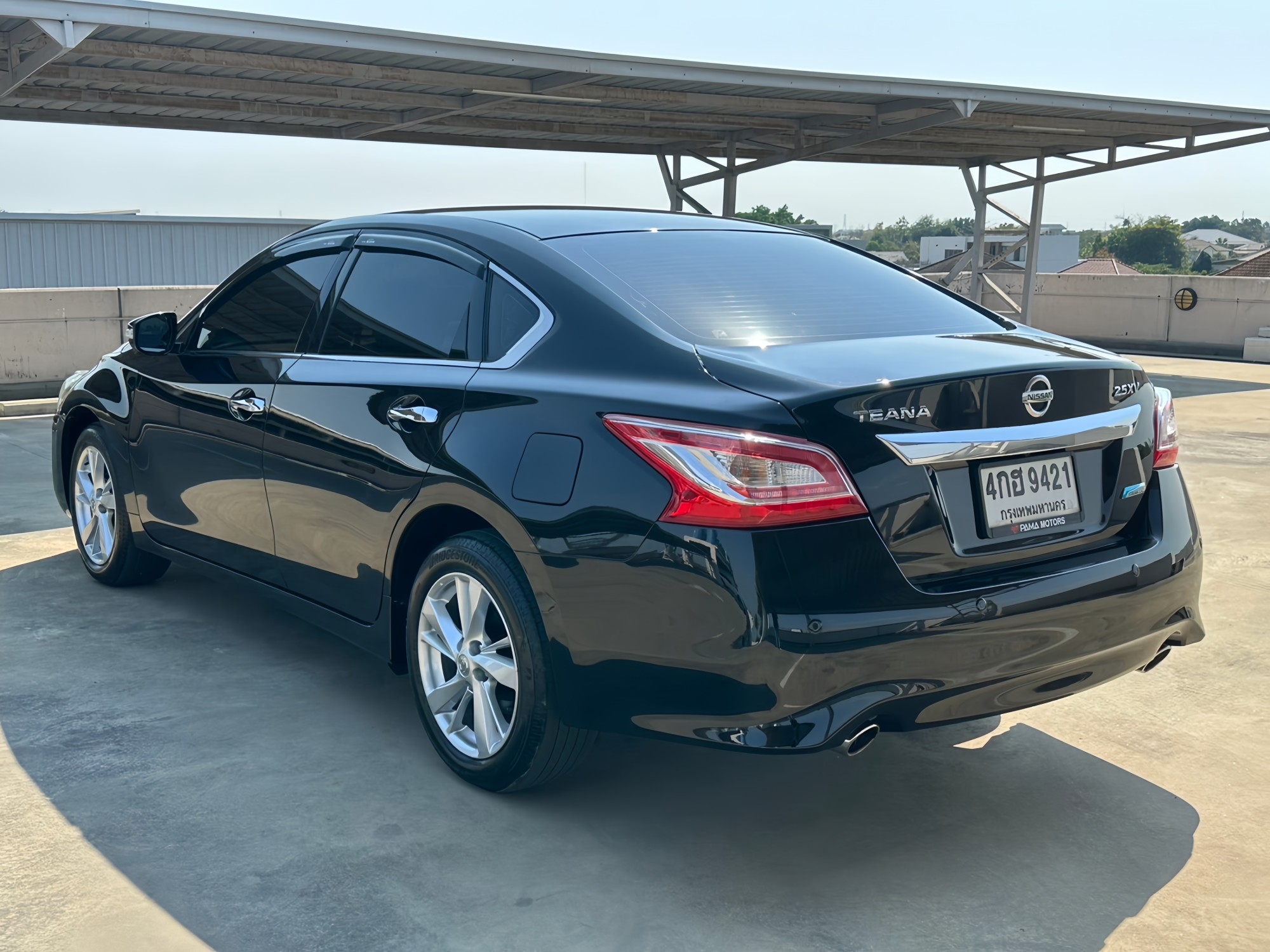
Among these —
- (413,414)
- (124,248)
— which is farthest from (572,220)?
(124,248)

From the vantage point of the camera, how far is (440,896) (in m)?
3.06

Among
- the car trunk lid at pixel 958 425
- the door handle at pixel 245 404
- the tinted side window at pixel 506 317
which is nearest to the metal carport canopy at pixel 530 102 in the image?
the door handle at pixel 245 404

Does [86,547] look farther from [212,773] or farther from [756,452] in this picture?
[756,452]

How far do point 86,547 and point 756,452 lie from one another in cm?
408

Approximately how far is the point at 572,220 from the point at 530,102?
42.0 ft

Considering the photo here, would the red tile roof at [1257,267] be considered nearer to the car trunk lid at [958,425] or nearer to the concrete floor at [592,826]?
the concrete floor at [592,826]

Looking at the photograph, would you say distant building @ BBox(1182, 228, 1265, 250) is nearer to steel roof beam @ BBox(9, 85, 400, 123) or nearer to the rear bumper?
steel roof beam @ BBox(9, 85, 400, 123)

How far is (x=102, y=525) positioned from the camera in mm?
5676

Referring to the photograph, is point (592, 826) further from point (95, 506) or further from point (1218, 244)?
point (1218, 244)

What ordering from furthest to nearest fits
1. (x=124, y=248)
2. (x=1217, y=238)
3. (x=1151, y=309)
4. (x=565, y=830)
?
(x=1217, y=238)
(x=124, y=248)
(x=1151, y=309)
(x=565, y=830)

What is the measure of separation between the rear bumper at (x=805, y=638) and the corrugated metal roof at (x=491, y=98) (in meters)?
9.32

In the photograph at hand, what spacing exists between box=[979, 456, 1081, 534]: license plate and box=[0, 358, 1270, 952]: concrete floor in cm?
89

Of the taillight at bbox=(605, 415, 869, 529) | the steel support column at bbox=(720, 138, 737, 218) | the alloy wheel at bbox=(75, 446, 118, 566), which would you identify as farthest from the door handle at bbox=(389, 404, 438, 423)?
the steel support column at bbox=(720, 138, 737, 218)

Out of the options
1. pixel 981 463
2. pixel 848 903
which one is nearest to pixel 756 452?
pixel 981 463
